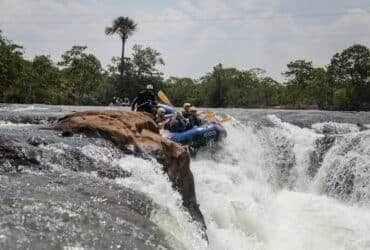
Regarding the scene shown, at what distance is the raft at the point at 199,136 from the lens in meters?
13.9

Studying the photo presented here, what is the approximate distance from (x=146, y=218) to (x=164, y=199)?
1223 millimetres

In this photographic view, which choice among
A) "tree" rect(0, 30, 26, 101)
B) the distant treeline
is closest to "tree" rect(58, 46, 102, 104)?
the distant treeline

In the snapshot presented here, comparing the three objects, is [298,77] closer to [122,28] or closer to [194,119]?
[122,28]

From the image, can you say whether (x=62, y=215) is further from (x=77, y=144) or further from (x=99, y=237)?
(x=77, y=144)

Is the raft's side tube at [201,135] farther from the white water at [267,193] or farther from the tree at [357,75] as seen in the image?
the tree at [357,75]

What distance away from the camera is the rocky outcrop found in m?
9.20

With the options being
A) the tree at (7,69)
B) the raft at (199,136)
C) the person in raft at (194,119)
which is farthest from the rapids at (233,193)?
the tree at (7,69)

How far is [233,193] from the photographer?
37.8 ft

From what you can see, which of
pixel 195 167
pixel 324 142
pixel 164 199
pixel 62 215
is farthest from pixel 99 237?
pixel 324 142

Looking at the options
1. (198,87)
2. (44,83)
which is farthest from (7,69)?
(198,87)

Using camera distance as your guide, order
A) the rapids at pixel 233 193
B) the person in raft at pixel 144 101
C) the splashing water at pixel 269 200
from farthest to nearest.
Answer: the person in raft at pixel 144 101
the splashing water at pixel 269 200
the rapids at pixel 233 193

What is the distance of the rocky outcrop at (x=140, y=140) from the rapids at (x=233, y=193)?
0.35m

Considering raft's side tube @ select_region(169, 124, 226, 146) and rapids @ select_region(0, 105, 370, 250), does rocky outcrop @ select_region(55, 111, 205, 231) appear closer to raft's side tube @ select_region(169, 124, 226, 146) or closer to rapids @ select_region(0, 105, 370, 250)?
rapids @ select_region(0, 105, 370, 250)

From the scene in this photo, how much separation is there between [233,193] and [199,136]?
293 cm
